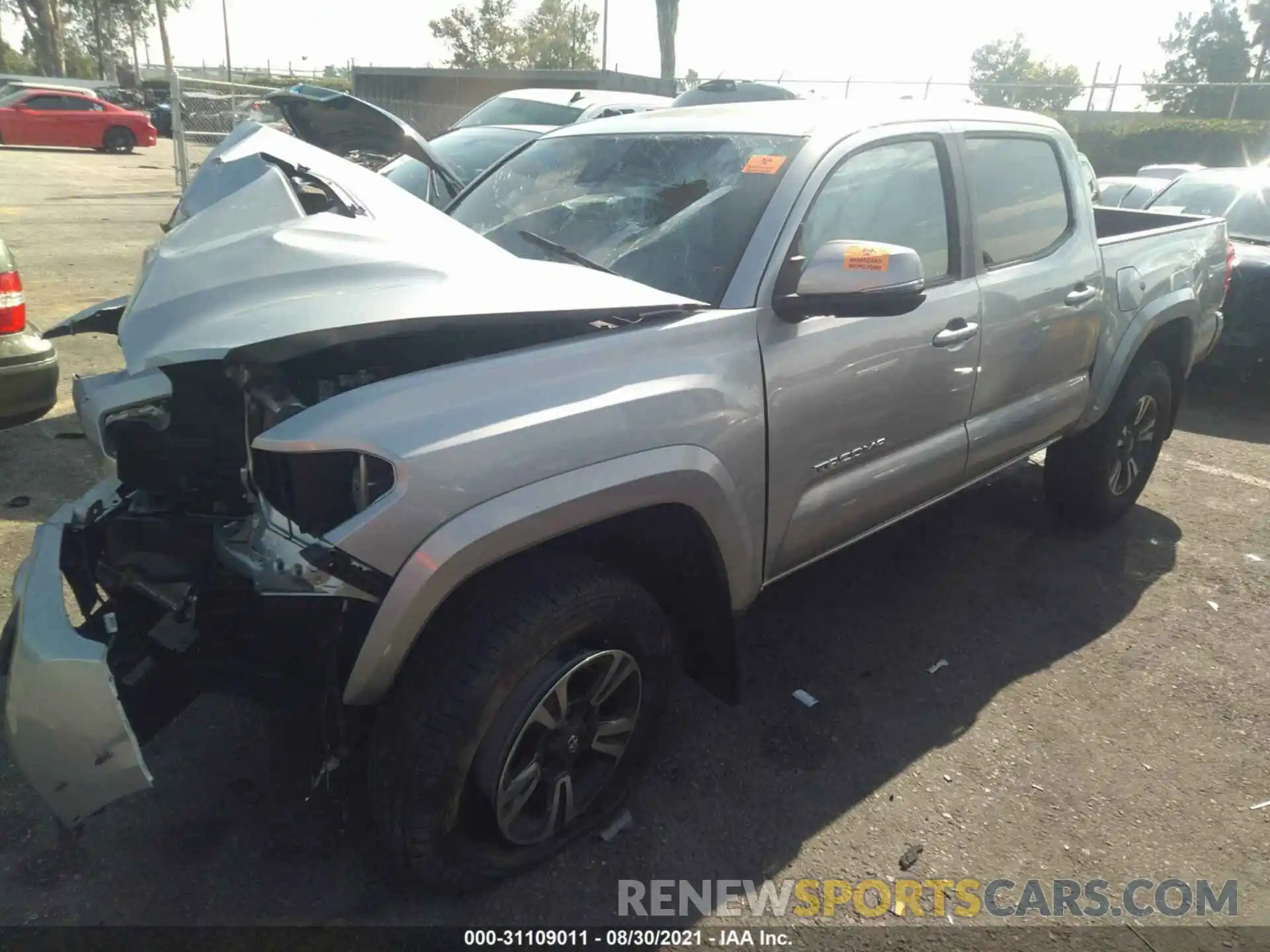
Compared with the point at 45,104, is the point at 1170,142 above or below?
below

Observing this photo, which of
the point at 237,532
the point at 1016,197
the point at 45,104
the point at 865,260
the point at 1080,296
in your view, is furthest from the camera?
the point at 45,104

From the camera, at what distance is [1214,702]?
3262mm

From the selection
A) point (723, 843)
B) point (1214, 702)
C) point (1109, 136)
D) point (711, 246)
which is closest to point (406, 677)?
point (723, 843)

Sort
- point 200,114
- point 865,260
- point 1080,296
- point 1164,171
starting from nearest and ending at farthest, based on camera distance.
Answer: point 865,260 < point 1080,296 < point 1164,171 < point 200,114

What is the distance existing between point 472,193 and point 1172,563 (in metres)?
3.56

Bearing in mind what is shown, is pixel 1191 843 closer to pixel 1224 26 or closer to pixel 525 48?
pixel 525 48

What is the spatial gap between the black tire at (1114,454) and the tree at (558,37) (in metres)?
51.6

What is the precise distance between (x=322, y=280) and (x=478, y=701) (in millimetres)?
1031

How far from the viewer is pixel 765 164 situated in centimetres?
276

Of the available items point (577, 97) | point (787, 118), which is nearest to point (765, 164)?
point (787, 118)

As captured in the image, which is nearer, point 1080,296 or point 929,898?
point 929,898

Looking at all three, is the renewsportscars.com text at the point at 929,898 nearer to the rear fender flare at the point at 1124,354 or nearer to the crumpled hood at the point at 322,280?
the crumpled hood at the point at 322,280

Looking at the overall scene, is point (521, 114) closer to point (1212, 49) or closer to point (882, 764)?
point (882, 764)

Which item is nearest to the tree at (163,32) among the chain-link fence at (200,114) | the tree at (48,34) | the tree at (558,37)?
the tree at (48,34)
